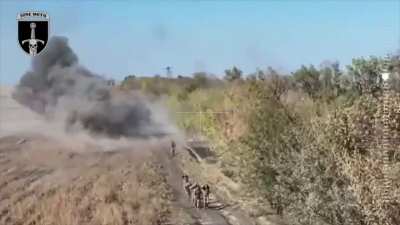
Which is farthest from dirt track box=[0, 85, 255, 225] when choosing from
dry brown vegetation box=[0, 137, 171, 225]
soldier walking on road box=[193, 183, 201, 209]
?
soldier walking on road box=[193, 183, 201, 209]

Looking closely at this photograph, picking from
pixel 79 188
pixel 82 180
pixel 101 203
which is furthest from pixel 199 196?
pixel 82 180

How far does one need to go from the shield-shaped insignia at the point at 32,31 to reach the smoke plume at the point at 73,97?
36024mm

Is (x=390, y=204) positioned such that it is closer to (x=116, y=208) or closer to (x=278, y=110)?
(x=278, y=110)

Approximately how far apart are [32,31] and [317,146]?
8295 millimetres

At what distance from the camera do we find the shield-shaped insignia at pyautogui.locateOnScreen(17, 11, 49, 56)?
20.1 m

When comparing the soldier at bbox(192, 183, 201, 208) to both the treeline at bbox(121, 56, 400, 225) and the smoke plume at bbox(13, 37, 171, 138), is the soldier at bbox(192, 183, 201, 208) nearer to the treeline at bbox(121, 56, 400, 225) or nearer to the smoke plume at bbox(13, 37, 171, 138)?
the treeline at bbox(121, 56, 400, 225)

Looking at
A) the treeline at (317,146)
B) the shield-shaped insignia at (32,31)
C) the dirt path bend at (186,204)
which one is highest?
the shield-shaped insignia at (32,31)

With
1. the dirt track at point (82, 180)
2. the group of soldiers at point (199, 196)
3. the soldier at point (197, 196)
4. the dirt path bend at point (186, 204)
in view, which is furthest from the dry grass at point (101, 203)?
the soldier at point (197, 196)

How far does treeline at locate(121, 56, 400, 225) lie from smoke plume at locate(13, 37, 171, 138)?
19.8m

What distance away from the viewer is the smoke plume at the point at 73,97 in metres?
61.1

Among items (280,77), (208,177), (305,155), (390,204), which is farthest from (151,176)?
(390,204)

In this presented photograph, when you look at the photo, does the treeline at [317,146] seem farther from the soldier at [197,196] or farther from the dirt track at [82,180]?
the dirt track at [82,180]

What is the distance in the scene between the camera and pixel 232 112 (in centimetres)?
4378

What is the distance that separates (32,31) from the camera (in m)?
20.8
